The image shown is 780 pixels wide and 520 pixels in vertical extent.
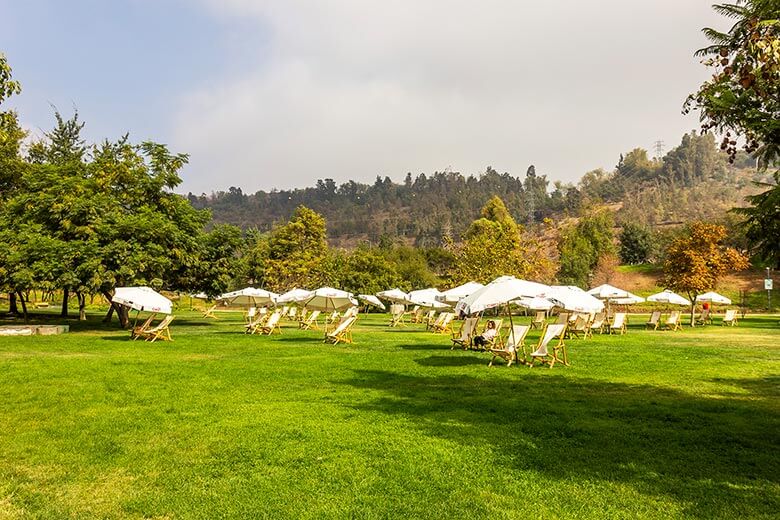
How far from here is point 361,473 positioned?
477 cm

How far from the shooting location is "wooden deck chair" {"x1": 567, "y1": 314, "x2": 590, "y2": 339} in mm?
18500

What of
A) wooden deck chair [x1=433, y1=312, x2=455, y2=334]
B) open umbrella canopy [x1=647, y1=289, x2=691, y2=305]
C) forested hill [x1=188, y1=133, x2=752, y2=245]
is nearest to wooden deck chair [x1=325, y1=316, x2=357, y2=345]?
wooden deck chair [x1=433, y1=312, x2=455, y2=334]

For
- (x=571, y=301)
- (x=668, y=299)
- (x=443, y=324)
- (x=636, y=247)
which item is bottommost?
(x=443, y=324)

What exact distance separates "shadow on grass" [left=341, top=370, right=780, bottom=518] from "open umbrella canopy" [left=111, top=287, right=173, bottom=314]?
973 cm

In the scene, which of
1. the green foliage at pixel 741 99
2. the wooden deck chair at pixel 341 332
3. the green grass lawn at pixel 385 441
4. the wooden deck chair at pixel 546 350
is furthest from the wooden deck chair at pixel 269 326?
the green foliage at pixel 741 99

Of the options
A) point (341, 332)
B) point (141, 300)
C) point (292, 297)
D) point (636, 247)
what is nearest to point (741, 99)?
point (341, 332)

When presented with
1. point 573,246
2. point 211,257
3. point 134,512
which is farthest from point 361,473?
point 573,246

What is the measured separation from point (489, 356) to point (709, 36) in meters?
9.43

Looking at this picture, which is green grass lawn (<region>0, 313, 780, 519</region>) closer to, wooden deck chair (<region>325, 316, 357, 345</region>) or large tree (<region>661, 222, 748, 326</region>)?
wooden deck chair (<region>325, 316, 357, 345</region>)

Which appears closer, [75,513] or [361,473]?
[75,513]

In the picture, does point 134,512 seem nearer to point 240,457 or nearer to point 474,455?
point 240,457

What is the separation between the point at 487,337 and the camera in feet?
47.1

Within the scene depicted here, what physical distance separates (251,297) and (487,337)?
1524cm

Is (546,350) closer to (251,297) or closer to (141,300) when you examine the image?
(141,300)
